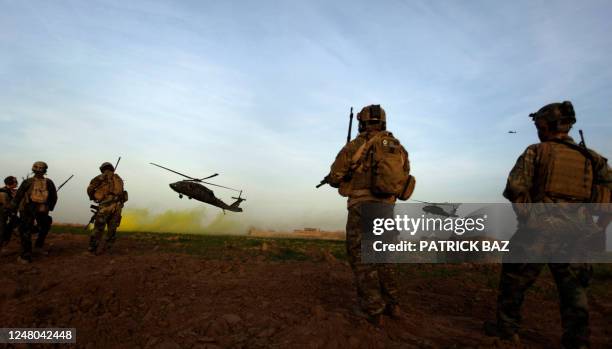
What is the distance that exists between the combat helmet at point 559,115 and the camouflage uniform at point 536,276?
0.16 m

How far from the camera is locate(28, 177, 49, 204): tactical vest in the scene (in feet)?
31.9

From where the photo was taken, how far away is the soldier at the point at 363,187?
4816 millimetres

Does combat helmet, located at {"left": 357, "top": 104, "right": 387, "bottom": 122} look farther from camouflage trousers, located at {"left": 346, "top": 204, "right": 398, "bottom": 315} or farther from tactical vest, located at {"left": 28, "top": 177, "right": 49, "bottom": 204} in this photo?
tactical vest, located at {"left": 28, "top": 177, "right": 49, "bottom": 204}

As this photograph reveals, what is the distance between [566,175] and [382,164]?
6.66 ft

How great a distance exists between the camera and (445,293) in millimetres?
7645

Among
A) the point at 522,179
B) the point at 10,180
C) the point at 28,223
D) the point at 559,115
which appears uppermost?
the point at 559,115

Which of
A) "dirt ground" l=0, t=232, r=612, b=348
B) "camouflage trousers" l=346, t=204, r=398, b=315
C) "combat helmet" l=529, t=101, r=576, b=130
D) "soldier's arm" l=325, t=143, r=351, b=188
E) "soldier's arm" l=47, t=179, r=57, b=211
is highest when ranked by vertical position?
"combat helmet" l=529, t=101, r=576, b=130

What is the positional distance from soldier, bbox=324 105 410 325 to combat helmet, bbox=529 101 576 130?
1.75 metres

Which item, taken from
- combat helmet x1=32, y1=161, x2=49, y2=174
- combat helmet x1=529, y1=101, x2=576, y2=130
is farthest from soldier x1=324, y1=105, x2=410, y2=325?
combat helmet x1=32, y1=161, x2=49, y2=174

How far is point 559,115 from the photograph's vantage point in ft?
13.5

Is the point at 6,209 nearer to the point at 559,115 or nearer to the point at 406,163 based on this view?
the point at 406,163

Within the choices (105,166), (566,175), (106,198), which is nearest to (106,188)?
(106,198)

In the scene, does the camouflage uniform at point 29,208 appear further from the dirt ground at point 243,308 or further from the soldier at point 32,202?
the dirt ground at point 243,308

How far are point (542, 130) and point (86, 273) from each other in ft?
26.8
